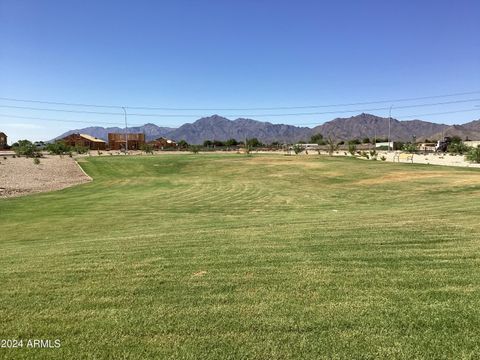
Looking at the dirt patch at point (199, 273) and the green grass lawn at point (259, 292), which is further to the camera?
the dirt patch at point (199, 273)

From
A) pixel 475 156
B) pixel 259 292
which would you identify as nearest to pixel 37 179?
pixel 259 292

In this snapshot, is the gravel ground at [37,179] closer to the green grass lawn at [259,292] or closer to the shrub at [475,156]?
the green grass lawn at [259,292]

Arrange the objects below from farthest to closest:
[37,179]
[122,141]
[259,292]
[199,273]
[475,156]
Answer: [122,141], [475,156], [37,179], [199,273], [259,292]

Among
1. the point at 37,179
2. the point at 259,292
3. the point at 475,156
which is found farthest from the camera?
the point at 475,156

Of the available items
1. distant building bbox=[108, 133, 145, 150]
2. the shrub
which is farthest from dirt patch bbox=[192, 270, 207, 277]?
distant building bbox=[108, 133, 145, 150]

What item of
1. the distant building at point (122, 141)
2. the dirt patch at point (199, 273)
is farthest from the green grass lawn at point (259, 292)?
the distant building at point (122, 141)

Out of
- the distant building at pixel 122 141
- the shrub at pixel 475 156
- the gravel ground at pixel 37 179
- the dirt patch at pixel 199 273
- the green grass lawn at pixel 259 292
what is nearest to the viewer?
the green grass lawn at pixel 259 292

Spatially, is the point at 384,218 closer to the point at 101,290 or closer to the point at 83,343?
the point at 101,290

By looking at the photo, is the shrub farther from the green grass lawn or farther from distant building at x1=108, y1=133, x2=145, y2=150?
distant building at x1=108, y1=133, x2=145, y2=150

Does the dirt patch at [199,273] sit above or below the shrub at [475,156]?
below

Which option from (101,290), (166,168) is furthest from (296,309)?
(166,168)

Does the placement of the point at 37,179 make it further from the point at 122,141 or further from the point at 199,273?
the point at 122,141

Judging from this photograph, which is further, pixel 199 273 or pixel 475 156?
pixel 475 156

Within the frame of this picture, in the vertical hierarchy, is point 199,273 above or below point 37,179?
above
